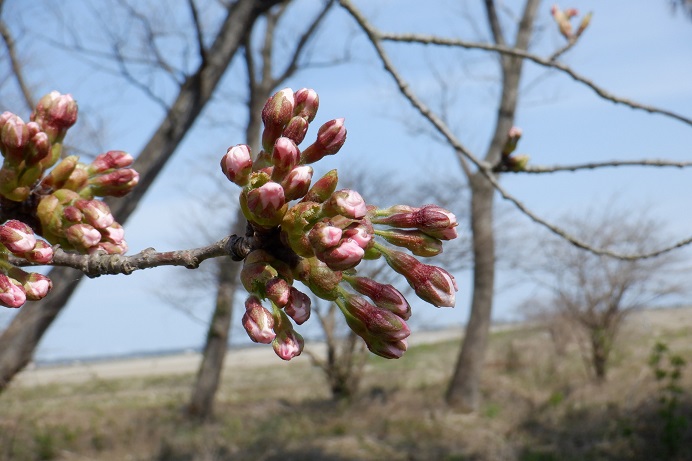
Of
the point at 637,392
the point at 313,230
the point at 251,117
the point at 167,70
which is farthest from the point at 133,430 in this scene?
the point at 313,230

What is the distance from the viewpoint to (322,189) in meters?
0.88

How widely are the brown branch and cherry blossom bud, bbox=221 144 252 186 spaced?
3.0 inches

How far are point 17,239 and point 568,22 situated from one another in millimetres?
2772

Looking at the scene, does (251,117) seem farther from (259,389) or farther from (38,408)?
(259,389)

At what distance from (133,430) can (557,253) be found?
322 inches

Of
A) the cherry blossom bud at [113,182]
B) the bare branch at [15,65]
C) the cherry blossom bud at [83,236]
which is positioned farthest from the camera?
the bare branch at [15,65]

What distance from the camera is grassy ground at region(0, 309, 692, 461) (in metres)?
9.10

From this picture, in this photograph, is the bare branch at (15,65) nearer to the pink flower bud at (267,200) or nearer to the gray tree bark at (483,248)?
the pink flower bud at (267,200)

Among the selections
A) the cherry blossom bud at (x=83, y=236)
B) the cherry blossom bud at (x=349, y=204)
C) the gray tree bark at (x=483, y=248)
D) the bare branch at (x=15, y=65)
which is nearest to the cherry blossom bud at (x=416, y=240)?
the cherry blossom bud at (x=349, y=204)

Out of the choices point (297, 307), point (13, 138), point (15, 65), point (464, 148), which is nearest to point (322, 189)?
point (297, 307)

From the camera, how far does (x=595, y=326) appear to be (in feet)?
45.6

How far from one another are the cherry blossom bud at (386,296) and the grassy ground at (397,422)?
23.9 feet

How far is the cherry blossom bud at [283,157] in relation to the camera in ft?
2.85

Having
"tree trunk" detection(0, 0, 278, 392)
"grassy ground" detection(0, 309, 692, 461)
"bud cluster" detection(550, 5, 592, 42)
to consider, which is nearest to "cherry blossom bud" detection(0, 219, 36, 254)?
"bud cluster" detection(550, 5, 592, 42)
